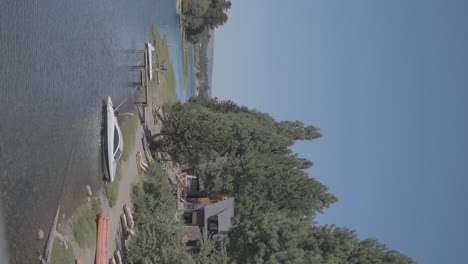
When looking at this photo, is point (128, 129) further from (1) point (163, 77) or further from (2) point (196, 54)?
(2) point (196, 54)

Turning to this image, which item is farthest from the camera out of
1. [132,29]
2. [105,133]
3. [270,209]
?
[270,209]

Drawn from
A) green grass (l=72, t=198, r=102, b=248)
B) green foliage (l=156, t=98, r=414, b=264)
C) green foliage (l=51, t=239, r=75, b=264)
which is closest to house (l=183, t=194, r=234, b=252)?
green foliage (l=156, t=98, r=414, b=264)

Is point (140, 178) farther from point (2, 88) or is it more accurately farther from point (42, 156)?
point (2, 88)

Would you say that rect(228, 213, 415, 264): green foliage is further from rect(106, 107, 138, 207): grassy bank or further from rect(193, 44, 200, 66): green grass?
rect(193, 44, 200, 66): green grass

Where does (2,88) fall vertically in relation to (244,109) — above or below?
below

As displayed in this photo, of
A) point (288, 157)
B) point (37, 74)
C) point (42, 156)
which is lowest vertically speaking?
point (42, 156)

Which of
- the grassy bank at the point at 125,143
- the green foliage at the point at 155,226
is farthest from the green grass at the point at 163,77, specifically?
the green foliage at the point at 155,226

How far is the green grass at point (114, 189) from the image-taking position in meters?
30.9

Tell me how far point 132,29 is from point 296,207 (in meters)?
25.6

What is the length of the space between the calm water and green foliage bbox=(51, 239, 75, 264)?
1.09 meters

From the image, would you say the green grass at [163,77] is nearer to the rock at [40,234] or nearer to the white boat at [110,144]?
the white boat at [110,144]

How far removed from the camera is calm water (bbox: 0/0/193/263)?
19594 millimetres

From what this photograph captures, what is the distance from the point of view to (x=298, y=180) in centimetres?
5634

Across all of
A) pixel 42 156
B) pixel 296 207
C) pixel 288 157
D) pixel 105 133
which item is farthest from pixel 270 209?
pixel 42 156
